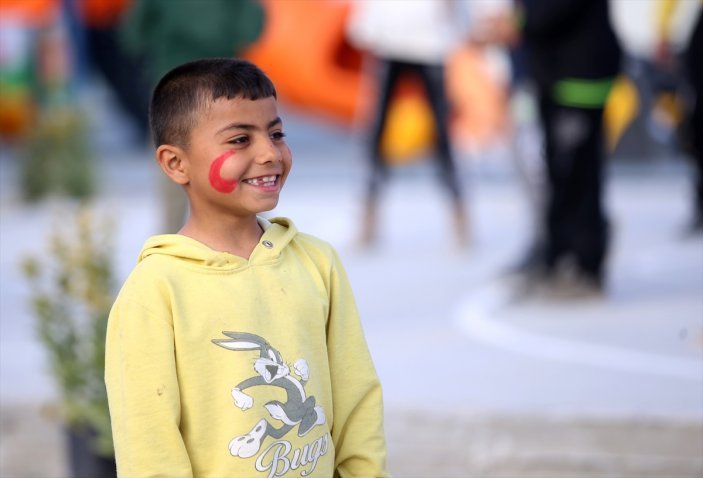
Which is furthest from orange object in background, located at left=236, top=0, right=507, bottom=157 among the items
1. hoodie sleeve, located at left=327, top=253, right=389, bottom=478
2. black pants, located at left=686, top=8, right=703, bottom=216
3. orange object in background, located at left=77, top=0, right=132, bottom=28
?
hoodie sleeve, located at left=327, top=253, right=389, bottom=478

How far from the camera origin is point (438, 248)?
31.8 ft

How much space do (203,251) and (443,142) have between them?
6.72 metres

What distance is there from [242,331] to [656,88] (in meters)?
9.80

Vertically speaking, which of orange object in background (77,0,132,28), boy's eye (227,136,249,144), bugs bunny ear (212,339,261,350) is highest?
boy's eye (227,136,249,144)

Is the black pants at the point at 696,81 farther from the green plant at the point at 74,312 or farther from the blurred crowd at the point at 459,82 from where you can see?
the green plant at the point at 74,312

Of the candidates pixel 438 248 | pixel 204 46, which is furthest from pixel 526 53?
pixel 438 248

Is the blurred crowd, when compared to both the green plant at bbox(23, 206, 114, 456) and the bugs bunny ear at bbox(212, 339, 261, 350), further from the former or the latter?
the bugs bunny ear at bbox(212, 339, 261, 350)

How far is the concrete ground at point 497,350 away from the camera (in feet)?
15.5

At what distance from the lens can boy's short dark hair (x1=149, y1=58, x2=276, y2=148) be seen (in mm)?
2600

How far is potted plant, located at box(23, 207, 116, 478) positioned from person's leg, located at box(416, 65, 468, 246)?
4735 mm

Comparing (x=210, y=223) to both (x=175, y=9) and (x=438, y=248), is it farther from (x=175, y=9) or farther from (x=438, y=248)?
(x=438, y=248)

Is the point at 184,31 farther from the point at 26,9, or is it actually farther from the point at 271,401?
the point at 26,9

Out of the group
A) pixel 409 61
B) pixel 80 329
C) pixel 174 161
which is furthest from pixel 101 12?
pixel 174 161

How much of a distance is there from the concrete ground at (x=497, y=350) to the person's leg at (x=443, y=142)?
24cm
